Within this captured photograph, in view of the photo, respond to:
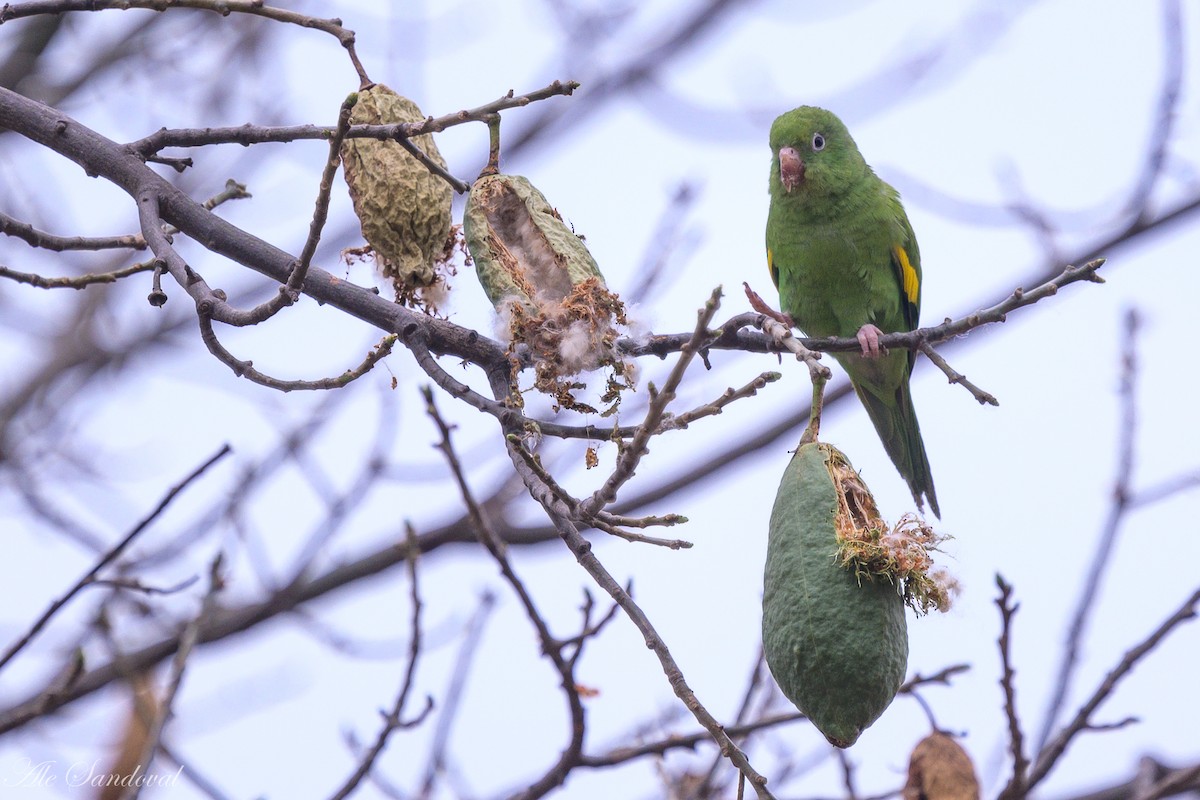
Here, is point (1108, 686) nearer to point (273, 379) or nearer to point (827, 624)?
point (827, 624)

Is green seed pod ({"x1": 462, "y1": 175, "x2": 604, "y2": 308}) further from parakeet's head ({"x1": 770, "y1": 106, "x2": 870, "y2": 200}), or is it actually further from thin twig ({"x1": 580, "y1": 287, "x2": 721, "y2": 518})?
parakeet's head ({"x1": 770, "y1": 106, "x2": 870, "y2": 200})

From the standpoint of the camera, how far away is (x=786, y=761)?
179 inches

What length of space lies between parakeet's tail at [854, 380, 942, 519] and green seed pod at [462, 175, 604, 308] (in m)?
2.72

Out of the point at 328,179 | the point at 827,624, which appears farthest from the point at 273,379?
the point at 827,624

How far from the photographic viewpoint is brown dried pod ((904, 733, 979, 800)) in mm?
2844

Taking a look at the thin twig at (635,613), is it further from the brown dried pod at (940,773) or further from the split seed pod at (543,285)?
the brown dried pod at (940,773)

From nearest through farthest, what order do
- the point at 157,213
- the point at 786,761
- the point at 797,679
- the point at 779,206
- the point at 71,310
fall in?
1. the point at 797,679
2. the point at 157,213
3. the point at 786,761
4. the point at 779,206
5. the point at 71,310

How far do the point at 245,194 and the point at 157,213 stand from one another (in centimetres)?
82

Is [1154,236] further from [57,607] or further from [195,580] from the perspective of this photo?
[57,607]

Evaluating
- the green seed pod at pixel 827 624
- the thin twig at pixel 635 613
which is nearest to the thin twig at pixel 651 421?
the thin twig at pixel 635 613

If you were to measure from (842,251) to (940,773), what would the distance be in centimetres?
236

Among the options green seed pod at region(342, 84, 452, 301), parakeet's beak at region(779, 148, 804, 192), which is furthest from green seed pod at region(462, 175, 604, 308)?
parakeet's beak at region(779, 148, 804, 192)

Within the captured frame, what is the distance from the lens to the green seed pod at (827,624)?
6.61 ft

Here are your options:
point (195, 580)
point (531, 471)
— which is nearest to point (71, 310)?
point (195, 580)
